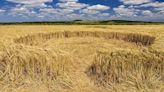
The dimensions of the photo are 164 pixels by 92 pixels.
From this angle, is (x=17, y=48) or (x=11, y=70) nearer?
(x=11, y=70)

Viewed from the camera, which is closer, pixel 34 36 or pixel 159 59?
pixel 159 59

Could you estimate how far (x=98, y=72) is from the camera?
689cm

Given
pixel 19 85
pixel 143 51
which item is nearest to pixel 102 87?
pixel 143 51

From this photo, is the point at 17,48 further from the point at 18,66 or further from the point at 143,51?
the point at 143,51

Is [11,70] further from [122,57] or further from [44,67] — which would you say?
[122,57]

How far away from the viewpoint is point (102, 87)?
21.9 feet

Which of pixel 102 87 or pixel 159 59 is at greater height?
pixel 159 59

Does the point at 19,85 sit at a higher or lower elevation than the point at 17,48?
lower

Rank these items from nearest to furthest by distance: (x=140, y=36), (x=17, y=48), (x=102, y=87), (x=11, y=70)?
(x=102, y=87)
(x=11, y=70)
(x=17, y=48)
(x=140, y=36)

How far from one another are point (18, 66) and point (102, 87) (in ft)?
7.11

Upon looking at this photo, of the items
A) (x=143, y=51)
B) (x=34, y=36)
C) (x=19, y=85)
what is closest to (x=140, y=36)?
(x=34, y=36)

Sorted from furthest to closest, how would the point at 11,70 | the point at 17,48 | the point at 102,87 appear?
the point at 17,48 → the point at 11,70 → the point at 102,87

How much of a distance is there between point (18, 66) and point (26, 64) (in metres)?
0.21

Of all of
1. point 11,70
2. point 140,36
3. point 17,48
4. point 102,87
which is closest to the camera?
point 102,87
